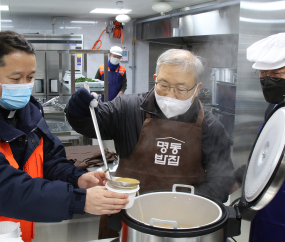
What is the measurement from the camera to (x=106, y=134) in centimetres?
156

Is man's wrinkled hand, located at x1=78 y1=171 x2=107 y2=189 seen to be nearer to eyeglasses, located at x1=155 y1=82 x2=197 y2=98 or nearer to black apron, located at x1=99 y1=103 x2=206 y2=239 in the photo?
black apron, located at x1=99 y1=103 x2=206 y2=239

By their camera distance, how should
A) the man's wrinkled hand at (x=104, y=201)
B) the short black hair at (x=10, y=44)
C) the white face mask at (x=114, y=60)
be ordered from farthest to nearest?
the white face mask at (x=114, y=60)
the short black hair at (x=10, y=44)
the man's wrinkled hand at (x=104, y=201)

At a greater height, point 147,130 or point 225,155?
point 147,130

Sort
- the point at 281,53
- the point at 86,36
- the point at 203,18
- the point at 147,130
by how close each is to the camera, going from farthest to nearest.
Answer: the point at 86,36, the point at 203,18, the point at 147,130, the point at 281,53

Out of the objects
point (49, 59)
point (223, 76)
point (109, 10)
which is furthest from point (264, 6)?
point (49, 59)

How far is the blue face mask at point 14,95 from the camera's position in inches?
41.9

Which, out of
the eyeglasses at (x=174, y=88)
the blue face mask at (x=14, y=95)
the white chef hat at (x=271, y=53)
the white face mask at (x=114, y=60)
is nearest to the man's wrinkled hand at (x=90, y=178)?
the blue face mask at (x=14, y=95)

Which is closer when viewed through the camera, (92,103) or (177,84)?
(92,103)

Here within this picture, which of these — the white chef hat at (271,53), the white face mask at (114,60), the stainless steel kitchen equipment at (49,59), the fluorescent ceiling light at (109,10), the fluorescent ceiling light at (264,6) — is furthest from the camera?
the stainless steel kitchen equipment at (49,59)

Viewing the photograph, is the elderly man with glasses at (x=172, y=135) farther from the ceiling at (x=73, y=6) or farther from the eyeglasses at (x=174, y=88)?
the ceiling at (x=73, y=6)

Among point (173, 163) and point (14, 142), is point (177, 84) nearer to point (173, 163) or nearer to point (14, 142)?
point (173, 163)

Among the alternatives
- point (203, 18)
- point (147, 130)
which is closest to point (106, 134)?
point (147, 130)

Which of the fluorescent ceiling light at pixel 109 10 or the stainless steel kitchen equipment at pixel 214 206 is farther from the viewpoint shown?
the fluorescent ceiling light at pixel 109 10

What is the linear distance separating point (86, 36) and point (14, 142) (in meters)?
6.64
